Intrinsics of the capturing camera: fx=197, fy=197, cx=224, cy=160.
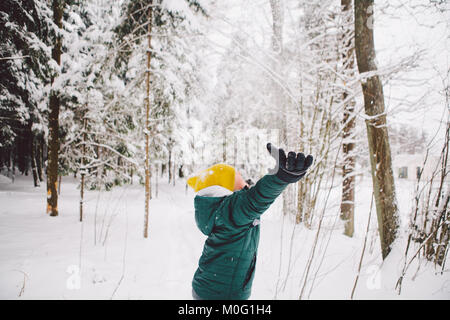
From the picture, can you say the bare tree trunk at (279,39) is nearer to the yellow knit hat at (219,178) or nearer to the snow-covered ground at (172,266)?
the snow-covered ground at (172,266)

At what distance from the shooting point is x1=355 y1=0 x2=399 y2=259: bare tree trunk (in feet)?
9.73

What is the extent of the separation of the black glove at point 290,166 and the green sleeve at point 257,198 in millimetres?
37

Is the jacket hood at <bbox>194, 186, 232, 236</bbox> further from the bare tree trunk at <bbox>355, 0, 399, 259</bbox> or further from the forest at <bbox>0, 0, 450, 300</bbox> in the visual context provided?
the bare tree trunk at <bbox>355, 0, 399, 259</bbox>

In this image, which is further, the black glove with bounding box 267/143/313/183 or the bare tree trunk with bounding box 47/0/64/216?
the bare tree trunk with bounding box 47/0/64/216

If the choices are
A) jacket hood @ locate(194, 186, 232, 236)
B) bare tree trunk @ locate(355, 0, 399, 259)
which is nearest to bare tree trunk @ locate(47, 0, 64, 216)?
jacket hood @ locate(194, 186, 232, 236)

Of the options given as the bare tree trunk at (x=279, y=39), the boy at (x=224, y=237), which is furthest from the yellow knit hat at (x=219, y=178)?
the bare tree trunk at (x=279, y=39)

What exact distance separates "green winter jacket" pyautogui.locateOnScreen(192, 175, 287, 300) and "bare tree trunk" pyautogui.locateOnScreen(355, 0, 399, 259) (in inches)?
100

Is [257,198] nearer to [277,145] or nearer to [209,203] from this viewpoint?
[209,203]

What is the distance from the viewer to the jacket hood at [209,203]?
1431 millimetres

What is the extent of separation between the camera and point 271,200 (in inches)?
46.8

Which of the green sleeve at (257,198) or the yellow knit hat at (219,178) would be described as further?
the yellow knit hat at (219,178)

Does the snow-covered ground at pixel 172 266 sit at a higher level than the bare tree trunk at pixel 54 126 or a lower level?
lower

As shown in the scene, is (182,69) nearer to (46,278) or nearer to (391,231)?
(46,278)

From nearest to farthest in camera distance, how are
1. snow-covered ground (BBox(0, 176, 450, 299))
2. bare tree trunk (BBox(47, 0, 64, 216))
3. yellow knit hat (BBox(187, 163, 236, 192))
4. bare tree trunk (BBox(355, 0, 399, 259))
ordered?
yellow knit hat (BBox(187, 163, 236, 192))
snow-covered ground (BBox(0, 176, 450, 299))
bare tree trunk (BBox(355, 0, 399, 259))
bare tree trunk (BBox(47, 0, 64, 216))
